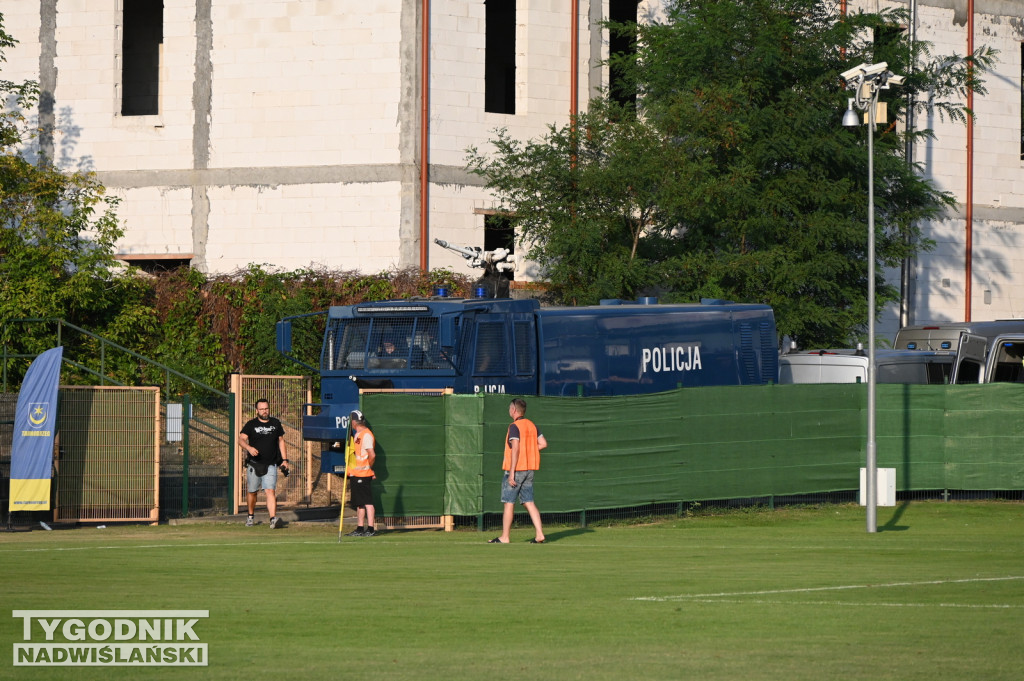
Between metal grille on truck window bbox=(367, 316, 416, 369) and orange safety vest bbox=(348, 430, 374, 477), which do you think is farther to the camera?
metal grille on truck window bbox=(367, 316, 416, 369)

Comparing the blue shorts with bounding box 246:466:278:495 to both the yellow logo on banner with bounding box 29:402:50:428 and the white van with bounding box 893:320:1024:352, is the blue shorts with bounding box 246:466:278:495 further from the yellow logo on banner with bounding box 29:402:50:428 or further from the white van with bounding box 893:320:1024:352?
the white van with bounding box 893:320:1024:352

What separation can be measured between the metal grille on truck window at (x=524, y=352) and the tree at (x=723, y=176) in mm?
8330

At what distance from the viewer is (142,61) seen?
127 feet

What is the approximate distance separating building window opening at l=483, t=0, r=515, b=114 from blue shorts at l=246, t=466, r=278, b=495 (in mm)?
20357

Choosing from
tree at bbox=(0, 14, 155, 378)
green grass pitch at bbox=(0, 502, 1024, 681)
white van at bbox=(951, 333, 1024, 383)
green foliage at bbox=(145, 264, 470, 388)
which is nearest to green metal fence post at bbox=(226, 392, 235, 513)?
green grass pitch at bbox=(0, 502, 1024, 681)

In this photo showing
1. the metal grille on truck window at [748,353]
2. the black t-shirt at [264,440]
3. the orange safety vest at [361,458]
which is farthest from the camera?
the metal grille on truck window at [748,353]

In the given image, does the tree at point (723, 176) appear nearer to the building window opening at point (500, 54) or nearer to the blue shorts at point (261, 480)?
the building window opening at point (500, 54)

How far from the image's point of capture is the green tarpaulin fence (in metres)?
21.1

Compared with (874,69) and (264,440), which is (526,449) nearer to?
(264,440)

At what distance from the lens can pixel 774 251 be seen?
100 feet

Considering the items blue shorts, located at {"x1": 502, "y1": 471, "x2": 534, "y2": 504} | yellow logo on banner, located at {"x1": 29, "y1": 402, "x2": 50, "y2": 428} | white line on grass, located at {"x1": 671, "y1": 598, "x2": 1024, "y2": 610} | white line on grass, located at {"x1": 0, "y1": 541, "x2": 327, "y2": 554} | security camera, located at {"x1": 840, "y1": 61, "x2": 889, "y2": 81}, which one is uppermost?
security camera, located at {"x1": 840, "y1": 61, "x2": 889, "y2": 81}

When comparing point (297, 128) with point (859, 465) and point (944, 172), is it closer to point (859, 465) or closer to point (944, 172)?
point (859, 465)

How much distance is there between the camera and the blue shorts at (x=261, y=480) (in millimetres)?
21828

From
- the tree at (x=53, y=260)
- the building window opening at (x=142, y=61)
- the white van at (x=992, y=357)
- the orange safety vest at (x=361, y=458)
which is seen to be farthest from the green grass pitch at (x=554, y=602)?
the building window opening at (x=142, y=61)
